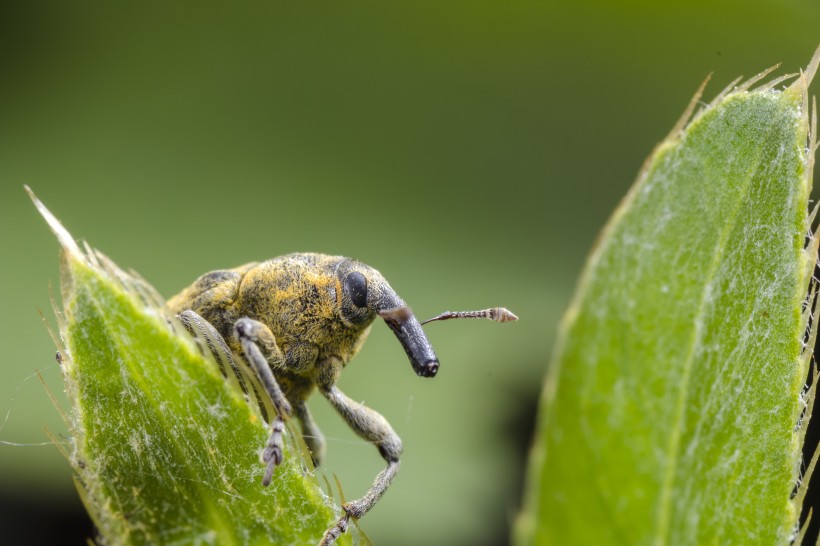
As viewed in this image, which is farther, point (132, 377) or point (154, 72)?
point (154, 72)

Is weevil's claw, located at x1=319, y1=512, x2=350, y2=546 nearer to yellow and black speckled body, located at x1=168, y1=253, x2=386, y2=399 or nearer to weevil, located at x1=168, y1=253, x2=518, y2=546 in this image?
weevil, located at x1=168, y1=253, x2=518, y2=546

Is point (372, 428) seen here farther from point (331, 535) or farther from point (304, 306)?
point (331, 535)

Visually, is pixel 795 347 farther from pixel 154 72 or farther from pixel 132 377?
pixel 154 72

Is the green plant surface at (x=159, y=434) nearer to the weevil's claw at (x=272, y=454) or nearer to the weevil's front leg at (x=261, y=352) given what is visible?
the weevil's claw at (x=272, y=454)

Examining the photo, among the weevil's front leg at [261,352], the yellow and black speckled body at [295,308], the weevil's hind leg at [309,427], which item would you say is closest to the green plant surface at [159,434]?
the weevil's front leg at [261,352]

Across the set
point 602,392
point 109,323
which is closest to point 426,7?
point 109,323

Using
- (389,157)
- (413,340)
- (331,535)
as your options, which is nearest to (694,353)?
(331,535)

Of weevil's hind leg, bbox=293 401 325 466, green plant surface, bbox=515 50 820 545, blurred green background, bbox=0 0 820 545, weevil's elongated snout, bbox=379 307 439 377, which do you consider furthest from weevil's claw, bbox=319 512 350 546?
blurred green background, bbox=0 0 820 545
